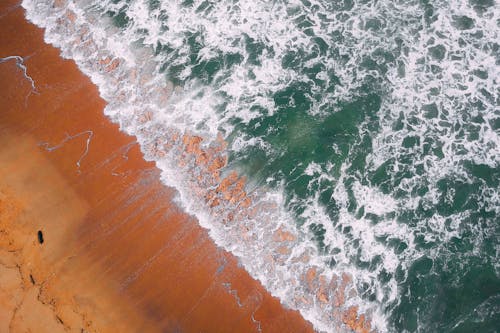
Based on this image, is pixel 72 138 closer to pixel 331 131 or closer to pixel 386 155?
pixel 331 131

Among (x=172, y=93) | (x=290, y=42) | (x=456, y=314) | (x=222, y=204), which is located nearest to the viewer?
(x=456, y=314)

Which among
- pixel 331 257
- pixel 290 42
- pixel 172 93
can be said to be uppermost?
pixel 290 42

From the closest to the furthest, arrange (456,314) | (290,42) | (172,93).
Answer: (456,314) → (172,93) → (290,42)

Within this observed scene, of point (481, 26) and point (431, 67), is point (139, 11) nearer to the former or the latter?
point (431, 67)

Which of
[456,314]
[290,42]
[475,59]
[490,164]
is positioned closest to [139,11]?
[290,42]

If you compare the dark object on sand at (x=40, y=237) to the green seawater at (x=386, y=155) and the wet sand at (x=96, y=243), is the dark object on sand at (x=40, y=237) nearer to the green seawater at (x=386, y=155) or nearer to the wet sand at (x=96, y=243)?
the wet sand at (x=96, y=243)

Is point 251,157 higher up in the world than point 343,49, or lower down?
lower down

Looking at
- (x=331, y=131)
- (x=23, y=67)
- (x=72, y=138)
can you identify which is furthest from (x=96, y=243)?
(x=331, y=131)

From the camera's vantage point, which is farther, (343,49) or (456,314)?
(343,49)
